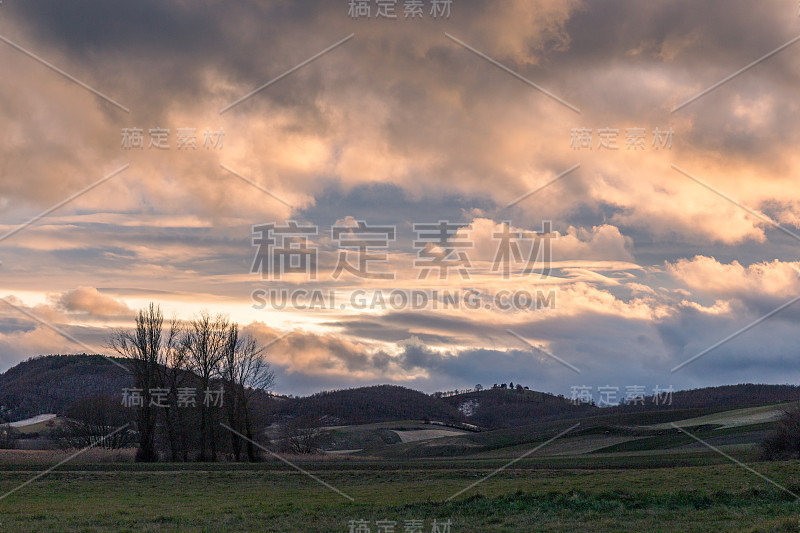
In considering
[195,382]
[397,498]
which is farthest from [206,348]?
[397,498]

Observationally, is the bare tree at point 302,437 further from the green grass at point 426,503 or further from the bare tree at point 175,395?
the green grass at point 426,503

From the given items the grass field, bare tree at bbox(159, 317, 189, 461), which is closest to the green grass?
the grass field

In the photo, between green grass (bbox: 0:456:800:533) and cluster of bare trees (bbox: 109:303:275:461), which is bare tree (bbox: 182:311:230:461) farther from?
green grass (bbox: 0:456:800:533)

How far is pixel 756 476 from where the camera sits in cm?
2472

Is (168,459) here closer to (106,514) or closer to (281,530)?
(106,514)

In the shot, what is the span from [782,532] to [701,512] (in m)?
4.68

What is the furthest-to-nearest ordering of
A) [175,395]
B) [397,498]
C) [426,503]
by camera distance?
[175,395]
[397,498]
[426,503]

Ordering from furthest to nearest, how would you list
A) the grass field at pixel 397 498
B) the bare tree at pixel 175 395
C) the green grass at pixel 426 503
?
the bare tree at pixel 175 395, the grass field at pixel 397 498, the green grass at pixel 426 503

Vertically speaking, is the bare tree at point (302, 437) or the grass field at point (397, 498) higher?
the grass field at point (397, 498)

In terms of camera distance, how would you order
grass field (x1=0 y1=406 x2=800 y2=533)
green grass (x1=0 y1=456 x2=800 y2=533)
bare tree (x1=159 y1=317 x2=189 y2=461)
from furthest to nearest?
bare tree (x1=159 y1=317 x2=189 y2=461) → grass field (x1=0 y1=406 x2=800 y2=533) → green grass (x1=0 y1=456 x2=800 y2=533)

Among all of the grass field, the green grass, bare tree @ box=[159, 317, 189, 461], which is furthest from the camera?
bare tree @ box=[159, 317, 189, 461]

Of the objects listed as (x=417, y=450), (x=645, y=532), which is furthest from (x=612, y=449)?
(x=645, y=532)

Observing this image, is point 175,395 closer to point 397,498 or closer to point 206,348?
point 206,348

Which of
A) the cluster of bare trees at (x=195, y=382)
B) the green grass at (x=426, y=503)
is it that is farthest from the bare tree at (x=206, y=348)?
the green grass at (x=426, y=503)
